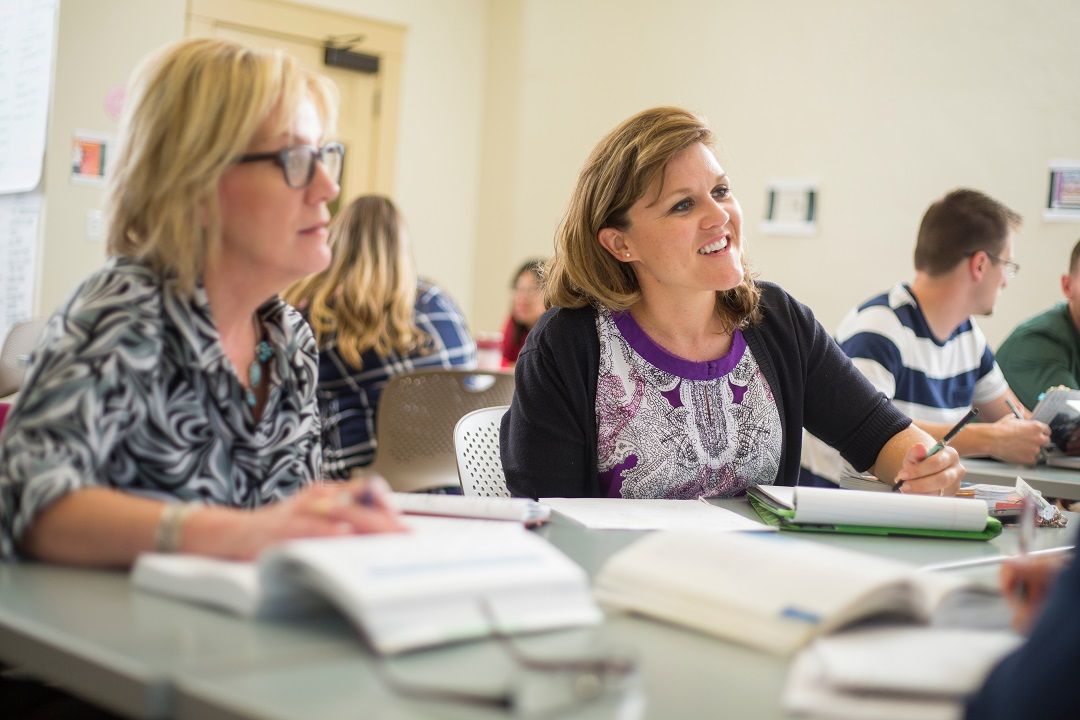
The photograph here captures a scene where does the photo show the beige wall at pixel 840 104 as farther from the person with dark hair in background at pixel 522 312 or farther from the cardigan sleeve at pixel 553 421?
the cardigan sleeve at pixel 553 421

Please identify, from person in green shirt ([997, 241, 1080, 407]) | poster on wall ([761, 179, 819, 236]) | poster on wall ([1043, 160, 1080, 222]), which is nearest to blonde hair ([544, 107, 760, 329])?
person in green shirt ([997, 241, 1080, 407])

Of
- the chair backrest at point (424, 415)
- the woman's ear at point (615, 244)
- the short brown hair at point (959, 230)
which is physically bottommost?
the chair backrest at point (424, 415)

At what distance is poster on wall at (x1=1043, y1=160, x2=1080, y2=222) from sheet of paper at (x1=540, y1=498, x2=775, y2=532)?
2964 millimetres

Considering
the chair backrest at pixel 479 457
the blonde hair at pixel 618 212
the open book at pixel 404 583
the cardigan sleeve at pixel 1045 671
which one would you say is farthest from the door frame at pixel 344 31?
the cardigan sleeve at pixel 1045 671

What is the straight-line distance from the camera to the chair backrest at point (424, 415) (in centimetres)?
293

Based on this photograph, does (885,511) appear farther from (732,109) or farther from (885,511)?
(732,109)

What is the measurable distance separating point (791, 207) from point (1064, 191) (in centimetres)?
121

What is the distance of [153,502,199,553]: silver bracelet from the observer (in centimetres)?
110

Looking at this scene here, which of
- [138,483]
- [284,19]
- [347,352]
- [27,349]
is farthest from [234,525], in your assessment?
[284,19]

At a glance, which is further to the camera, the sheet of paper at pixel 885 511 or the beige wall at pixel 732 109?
the beige wall at pixel 732 109

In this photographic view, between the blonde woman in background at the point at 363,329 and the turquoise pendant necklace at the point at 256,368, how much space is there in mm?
1566

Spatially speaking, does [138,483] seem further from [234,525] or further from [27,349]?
[27,349]

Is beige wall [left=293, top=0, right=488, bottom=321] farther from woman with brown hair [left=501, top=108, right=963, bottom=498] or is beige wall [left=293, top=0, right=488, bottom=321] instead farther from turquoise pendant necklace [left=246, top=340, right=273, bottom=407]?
turquoise pendant necklace [left=246, top=340, right=273, bottom=407]

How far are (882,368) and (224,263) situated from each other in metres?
2.20
